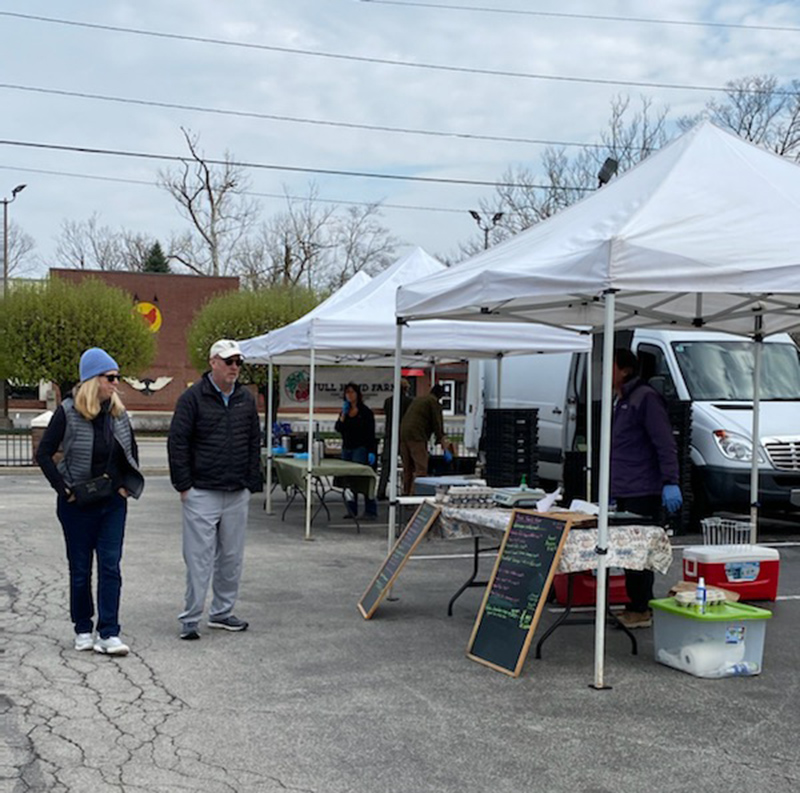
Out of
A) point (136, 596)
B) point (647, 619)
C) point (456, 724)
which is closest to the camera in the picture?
point (456, 724)

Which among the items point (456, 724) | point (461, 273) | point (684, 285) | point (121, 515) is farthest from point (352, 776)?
point (461, 273)

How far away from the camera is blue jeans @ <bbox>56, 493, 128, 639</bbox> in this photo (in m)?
6.68

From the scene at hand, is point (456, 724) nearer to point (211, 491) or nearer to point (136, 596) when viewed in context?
point (211, 491)

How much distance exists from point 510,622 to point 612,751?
1.57 m

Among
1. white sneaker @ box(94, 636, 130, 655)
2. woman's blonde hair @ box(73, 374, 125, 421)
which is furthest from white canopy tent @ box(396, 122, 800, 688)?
white sneaker @ box(94, 636, 130, 655)

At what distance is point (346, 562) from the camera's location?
10.6 meters

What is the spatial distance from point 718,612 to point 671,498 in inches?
40.0

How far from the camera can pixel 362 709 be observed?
5.71 meters

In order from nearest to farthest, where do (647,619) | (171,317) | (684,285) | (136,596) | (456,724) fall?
(456,724)
(684,285)
(647,619)
(136,596)
(171,317)

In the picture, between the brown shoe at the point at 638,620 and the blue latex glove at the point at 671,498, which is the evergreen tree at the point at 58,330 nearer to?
the brown shoe at the point at 638,620

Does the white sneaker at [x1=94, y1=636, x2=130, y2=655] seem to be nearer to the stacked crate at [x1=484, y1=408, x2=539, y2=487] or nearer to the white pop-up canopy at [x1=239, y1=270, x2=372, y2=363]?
the white pop-up canopy at [x1=239, y1=270, x2=372, y2=363]

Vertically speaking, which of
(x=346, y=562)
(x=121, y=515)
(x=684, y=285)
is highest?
(x=684, y=285)

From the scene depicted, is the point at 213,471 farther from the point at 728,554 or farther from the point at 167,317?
the point at 167,317

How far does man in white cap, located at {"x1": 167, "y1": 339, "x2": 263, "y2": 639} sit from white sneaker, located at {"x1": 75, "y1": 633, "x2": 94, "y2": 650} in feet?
1.98
